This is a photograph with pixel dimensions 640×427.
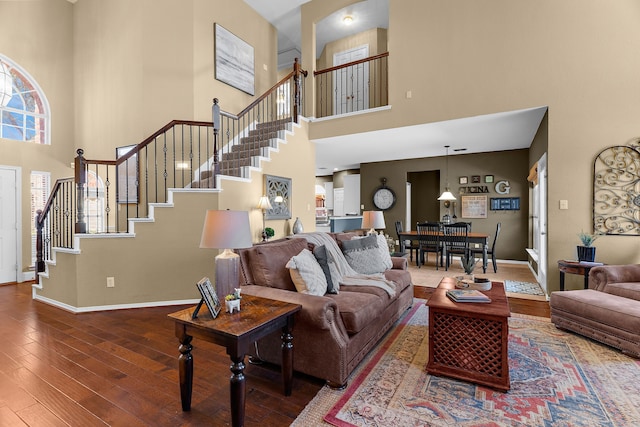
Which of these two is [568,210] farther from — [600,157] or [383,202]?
[383,202]

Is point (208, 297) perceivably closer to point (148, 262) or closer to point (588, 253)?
point (148, 262)

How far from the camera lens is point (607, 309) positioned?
2.68 m

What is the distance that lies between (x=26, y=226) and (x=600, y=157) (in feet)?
29.5

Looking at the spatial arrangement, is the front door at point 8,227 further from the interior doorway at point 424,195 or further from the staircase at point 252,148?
the interior doorway at point 424,195

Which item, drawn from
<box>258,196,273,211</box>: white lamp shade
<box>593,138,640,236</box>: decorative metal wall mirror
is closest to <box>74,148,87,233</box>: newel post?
<box>258,196,273,211</box>: white lamp shade

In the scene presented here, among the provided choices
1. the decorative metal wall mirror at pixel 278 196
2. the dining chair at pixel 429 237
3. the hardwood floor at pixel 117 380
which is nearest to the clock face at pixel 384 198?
the dining chair at pixel 429 237

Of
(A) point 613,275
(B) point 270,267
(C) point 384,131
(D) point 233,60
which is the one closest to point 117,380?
(B) point 270,267

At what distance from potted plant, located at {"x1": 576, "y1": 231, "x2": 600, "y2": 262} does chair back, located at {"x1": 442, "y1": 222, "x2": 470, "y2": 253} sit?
7.10ft

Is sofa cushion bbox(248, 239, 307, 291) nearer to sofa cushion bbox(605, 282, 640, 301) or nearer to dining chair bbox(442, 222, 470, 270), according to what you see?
sofa cushion bbox(605, 282, 640, 301)

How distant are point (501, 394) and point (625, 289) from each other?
78.0 inches

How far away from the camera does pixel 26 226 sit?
223 inches

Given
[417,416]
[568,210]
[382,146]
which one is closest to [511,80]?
[568,210]

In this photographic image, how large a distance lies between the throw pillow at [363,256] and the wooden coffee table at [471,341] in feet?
3.79

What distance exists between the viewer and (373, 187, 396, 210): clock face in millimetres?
8516
